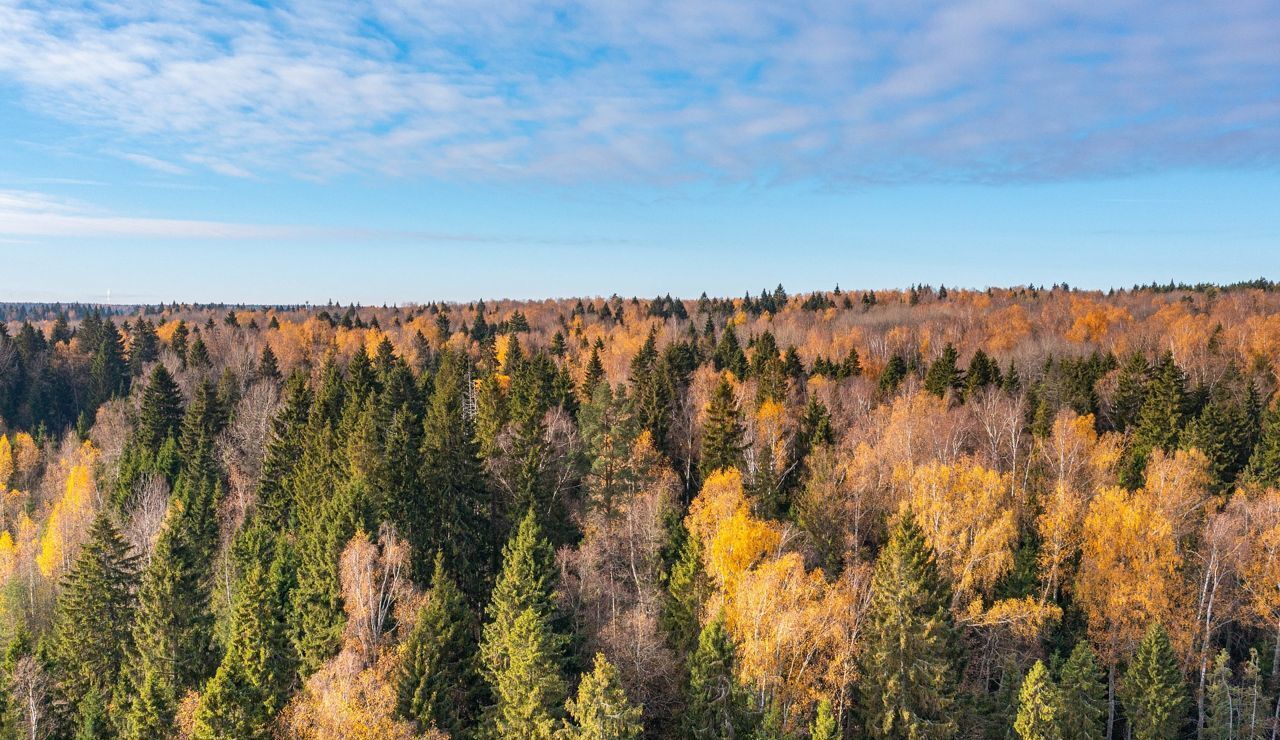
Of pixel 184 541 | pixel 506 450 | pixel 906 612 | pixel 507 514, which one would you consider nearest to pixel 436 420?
pixel 506 450

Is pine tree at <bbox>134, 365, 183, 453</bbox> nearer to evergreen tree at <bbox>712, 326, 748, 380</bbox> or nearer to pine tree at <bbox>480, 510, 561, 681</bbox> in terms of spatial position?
pine tree at <bbox>480, 510, 561, 681</bbox>

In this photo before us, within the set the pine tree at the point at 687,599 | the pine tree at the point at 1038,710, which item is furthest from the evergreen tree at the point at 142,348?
the pine tree at the point at 1038,710

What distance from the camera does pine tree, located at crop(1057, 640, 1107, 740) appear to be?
3384cm

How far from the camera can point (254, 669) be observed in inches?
1292

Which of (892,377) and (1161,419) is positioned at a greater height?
(892,377)

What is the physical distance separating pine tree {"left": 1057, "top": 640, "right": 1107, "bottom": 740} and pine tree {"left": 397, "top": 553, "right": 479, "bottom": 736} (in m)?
27.2

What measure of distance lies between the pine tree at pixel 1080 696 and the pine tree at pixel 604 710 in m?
19.3

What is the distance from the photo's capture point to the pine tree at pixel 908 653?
112 feet

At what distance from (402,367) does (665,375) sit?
24.4m

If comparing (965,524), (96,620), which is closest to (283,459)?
(96,620)

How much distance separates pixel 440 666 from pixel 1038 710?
26244 mm

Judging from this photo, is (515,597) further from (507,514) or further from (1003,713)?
(1003,713)

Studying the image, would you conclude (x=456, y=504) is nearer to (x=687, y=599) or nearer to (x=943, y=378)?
(x=687, y=599)

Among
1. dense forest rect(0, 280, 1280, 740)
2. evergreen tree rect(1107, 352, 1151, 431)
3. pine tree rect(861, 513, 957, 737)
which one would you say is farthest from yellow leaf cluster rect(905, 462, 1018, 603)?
evergreen tree rect(1107, 352, 1151, 431)
